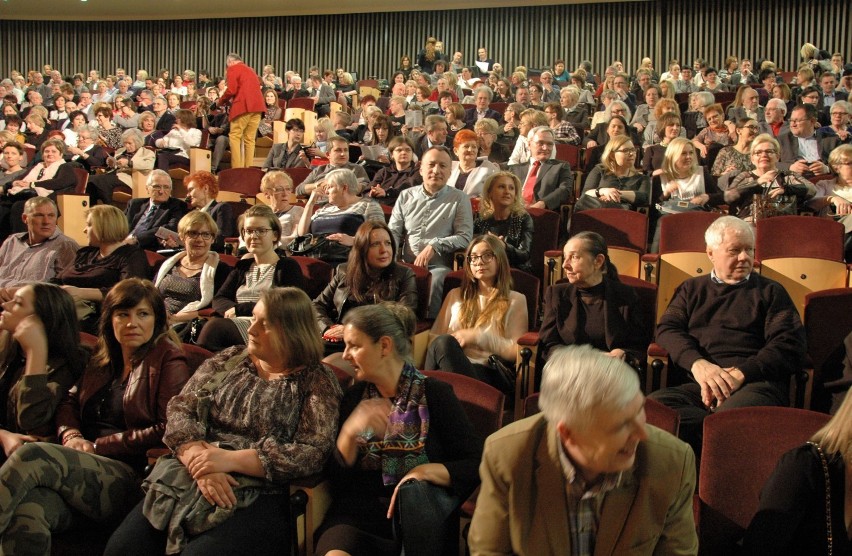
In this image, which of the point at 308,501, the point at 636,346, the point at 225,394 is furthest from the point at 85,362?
the point at 636,346

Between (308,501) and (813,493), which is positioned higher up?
(813,493)

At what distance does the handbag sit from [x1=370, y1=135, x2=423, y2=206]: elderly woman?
313 centimetres

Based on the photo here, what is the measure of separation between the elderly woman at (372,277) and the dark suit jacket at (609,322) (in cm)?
54

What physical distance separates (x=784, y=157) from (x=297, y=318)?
13.3ft

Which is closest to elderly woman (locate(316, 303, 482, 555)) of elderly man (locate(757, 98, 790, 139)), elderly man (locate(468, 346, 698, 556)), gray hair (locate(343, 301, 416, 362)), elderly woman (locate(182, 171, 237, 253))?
gray hair (locate(343, 301, 416, 362))

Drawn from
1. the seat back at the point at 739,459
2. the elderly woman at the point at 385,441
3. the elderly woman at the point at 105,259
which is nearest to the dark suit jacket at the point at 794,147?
the seat back at the point at 739,459

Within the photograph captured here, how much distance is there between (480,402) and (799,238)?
2000 millimetres

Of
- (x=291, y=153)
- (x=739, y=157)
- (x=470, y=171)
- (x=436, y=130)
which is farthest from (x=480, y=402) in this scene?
(x=291, y=153)

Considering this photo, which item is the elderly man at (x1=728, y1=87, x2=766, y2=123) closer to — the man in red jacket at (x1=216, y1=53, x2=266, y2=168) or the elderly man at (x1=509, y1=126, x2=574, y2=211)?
the elderly man at (x1=509, y1=126, x2=574, y2=211)

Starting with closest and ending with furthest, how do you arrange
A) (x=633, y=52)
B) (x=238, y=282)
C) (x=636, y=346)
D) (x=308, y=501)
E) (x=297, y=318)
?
(x=308, y=501) → (x=297, y=318) → (x=636, y=346) → (x=238, y=282) → (x=633, y=52)

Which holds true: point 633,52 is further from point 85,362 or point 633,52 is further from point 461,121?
point 85,362

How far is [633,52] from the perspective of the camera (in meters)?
11.5

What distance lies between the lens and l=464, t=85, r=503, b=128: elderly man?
22.8ft

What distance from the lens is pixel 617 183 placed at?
421 centimetres
